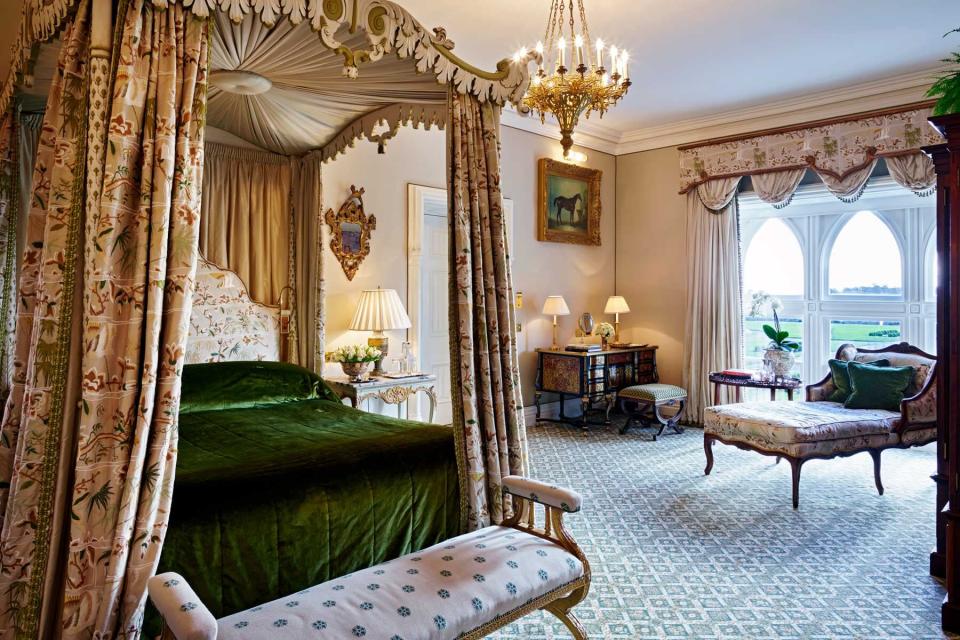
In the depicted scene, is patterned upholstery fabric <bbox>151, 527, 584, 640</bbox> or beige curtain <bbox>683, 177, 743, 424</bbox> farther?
beige curtain <bbox>683, 177, 743, 424</bbox>

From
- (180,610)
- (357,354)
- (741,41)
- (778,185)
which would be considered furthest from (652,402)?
(180,610)

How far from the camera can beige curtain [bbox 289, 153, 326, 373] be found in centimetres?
462

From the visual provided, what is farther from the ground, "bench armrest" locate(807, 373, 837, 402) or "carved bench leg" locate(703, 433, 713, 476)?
"bench armrest" locate(807, 373, 837, 402)

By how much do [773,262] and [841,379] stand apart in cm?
223

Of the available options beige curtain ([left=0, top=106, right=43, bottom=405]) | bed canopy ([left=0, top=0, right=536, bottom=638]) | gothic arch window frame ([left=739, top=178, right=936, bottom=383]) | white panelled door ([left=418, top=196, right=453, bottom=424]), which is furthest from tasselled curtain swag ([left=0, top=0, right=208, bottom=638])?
gothic arch window frame ([left=739, top=178, right=936, bottom=383])

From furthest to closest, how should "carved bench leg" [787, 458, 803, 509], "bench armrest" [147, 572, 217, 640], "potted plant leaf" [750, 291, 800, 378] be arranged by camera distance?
"potted plant leaf" [750, 291, 800, 378] → "carved bench leg" [787, 458, 803, 509] → "bench armrest" [147, 572, 217, 640]

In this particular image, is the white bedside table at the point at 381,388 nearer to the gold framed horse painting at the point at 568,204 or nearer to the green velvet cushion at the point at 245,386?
the green velvet cushion at the point at 245,386

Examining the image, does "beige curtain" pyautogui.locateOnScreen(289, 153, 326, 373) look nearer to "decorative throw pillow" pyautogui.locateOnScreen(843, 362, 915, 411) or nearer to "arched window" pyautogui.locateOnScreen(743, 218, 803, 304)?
"decorative throw pillow" pyautogui.locateOnScreen(843, 362, 915, 411)

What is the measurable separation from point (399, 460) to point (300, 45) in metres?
1.84

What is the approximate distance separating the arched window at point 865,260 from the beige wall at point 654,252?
1.55m

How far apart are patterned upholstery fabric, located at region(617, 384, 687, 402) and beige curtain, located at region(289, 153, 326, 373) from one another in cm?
325

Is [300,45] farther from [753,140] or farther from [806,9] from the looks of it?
[753,140]

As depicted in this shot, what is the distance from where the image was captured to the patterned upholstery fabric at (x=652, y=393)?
6285 millimetres

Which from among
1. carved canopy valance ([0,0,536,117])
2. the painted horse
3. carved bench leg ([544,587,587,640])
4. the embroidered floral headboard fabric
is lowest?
carved bench leg ([544,587,587,640])
